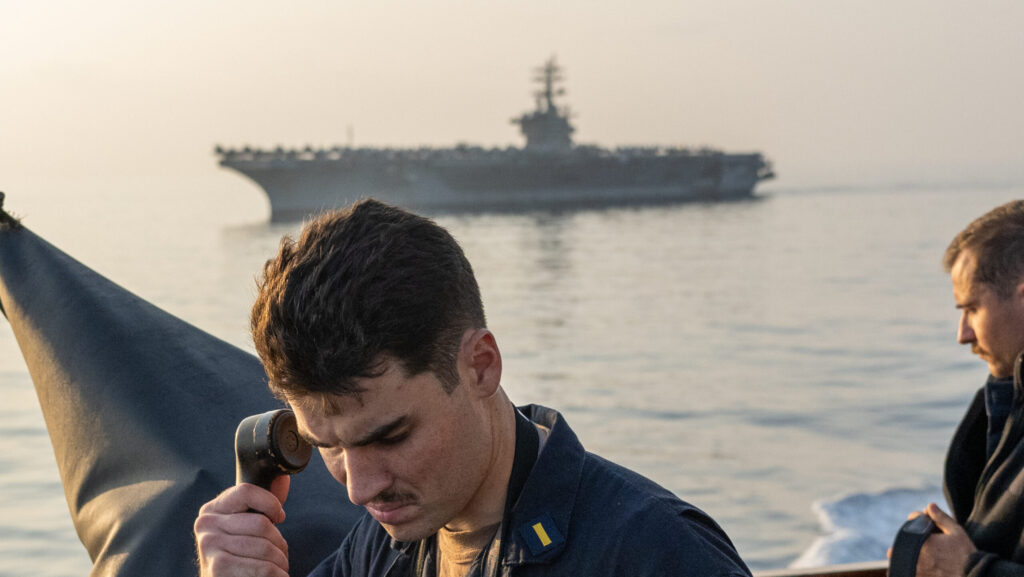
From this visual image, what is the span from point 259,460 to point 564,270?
3862 cm

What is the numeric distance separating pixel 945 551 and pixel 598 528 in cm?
137

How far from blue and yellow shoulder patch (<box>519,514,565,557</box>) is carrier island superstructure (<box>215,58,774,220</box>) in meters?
53.2

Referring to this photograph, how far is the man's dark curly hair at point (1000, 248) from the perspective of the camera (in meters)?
2.53

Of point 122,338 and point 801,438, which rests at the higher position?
point 122,338

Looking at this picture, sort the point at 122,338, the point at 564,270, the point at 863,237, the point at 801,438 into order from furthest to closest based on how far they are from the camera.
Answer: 1. the point at 863,237
2. the point at 564,270
3. the point at 801,438
4. the point at 122,338

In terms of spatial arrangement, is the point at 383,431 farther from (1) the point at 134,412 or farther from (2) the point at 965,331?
(2) the point at 965,331

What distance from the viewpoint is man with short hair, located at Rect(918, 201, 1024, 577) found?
7.87ft

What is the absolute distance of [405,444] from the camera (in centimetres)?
131

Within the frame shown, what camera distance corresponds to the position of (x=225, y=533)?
60.2 inches

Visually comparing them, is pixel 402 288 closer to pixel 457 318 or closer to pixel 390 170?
pixel 457 318

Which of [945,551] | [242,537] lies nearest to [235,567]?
[242,537]

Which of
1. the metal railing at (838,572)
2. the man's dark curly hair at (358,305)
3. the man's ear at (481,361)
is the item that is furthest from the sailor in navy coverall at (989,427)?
the man's dark curly hair at (358,305)

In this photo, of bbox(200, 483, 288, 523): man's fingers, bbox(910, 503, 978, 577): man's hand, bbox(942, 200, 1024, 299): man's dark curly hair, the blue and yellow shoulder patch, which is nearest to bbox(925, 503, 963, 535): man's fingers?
bbox(910, 503, 978, 577): man's hand

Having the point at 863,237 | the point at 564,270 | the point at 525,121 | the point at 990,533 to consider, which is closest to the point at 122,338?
the point at 990,533
